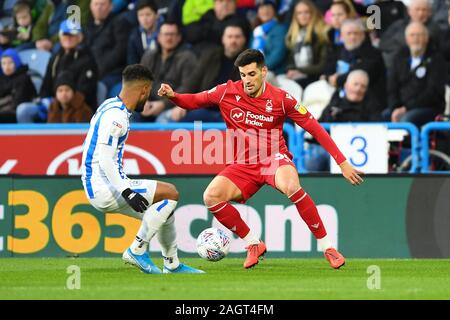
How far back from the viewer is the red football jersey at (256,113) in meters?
11.5

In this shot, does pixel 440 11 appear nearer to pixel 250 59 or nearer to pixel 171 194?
pixel 250 59

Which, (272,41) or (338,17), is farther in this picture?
(272,41)

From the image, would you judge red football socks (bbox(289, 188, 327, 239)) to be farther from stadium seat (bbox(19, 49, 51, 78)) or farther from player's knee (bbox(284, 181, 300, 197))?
stadium seat (bbox(19, 49, 51, 78))

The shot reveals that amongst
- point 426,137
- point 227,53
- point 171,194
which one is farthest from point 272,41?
point 171,194

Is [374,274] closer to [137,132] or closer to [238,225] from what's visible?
[238,225]

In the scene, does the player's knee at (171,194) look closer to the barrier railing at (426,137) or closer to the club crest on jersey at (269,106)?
the club crest on jersey at (269,106)

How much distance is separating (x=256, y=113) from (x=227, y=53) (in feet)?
14.3

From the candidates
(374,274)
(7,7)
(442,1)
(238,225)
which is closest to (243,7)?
(442,1)

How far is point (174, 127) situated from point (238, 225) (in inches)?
124

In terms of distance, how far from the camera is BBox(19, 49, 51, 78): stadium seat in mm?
17281

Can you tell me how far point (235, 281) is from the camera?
9961mm

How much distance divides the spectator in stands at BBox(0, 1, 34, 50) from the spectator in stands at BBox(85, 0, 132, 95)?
1.10 metres

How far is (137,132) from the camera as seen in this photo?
47.3 ft

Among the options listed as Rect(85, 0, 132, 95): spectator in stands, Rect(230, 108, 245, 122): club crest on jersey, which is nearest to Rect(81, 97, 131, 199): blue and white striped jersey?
Rect(230, 108, 245, 122): club crest on jersey
